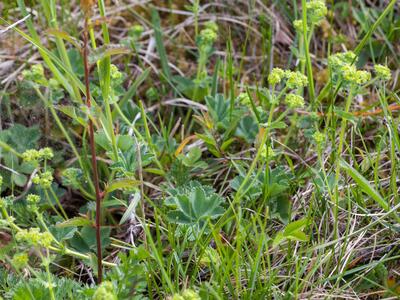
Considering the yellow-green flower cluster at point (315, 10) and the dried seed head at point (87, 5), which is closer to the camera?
the dried seed head at point (87, 5)

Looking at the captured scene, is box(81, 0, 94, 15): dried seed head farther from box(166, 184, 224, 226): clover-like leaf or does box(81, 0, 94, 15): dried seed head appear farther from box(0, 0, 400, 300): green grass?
box(166, 184, 224, 226): clover-like leaf

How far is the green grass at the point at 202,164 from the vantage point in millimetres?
1821

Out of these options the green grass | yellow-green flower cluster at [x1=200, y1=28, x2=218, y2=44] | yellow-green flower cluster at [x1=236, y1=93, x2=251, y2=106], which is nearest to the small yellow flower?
the green grass

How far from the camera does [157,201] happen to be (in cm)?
232

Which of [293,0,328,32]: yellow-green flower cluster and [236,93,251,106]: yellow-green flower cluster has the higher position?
[293,0,328,32]: yellow-green flower cluster

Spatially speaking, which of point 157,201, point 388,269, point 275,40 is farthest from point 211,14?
point 388,269

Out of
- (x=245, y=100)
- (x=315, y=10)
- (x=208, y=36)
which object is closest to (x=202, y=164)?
(x=245, y=100)

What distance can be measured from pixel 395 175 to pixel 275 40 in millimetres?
1202

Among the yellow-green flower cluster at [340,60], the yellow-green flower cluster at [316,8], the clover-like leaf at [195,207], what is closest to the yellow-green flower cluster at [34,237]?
the clover-like leaf at [195,207]

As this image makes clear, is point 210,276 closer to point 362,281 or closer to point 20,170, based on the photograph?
point 362,281

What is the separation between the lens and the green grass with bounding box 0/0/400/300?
182 centimetres

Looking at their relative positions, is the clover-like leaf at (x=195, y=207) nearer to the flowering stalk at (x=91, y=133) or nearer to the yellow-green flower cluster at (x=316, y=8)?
the flowering stalk at (x=91, y=133)

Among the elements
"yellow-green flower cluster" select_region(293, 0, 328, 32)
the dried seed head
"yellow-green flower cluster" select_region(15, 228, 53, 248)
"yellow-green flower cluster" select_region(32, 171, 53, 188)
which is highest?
the dried seed head

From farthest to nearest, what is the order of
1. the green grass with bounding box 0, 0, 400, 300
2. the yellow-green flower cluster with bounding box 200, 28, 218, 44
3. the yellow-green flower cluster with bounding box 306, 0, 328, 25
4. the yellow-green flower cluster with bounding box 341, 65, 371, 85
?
the yellow-green flower cluster with bounding box 200, 28, 218, 44
the yellow-green flower cluster with bounding box 306, 0, 328, 25
the yellow-green flower cluster with bounding box 341, 65, 371, 85
the green grass with bounding box 0, 0, 400, 300
